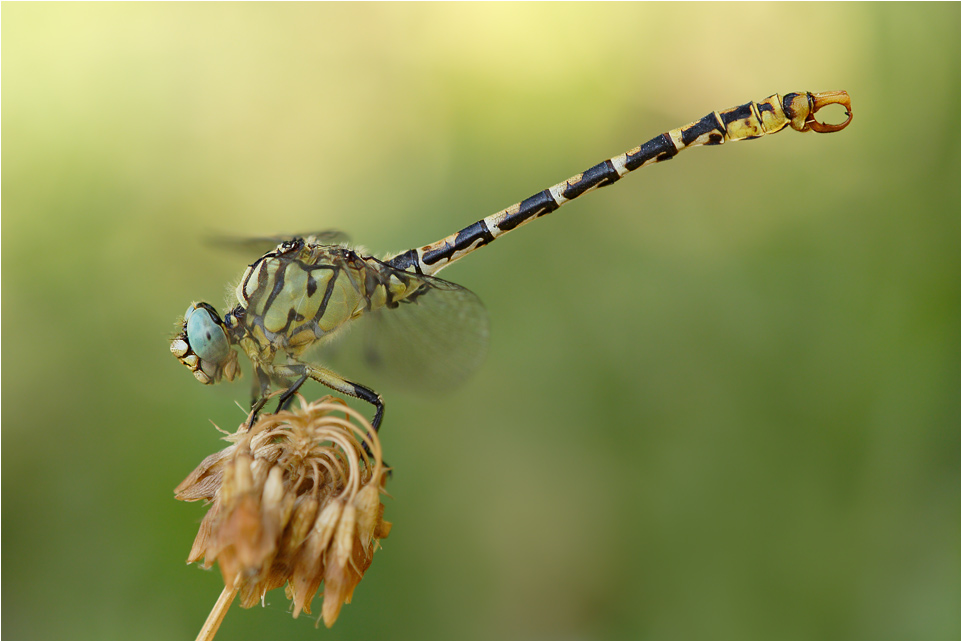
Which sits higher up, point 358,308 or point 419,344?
point 358,308

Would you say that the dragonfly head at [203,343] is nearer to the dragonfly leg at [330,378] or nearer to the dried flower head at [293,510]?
the dragonfly leg at [330,378]

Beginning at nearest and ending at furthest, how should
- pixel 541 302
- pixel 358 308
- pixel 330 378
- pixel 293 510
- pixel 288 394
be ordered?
pixel 293 510 → pixel 288 394 → pixel 330 378 → pixel 358 308 → pixel 541 302

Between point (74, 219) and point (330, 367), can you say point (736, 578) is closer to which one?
point (330, 367)

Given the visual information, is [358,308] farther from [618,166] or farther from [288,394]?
[618,166]

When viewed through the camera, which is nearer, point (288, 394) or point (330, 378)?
point (288, 394)

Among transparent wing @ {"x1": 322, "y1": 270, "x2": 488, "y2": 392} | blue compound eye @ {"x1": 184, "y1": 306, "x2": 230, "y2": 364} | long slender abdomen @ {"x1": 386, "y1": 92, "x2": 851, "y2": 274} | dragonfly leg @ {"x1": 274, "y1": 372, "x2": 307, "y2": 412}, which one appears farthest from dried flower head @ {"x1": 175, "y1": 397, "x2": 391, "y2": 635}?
long slender abdomen @ {"x1": 386, "y1": 92, "x2": 851, "y2": 274}

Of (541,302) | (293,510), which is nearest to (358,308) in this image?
(293,510)

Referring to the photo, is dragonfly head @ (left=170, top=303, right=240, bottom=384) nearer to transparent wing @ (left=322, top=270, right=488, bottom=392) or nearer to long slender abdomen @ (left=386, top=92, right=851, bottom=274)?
transparent wing @ (left=322, top=270, right=488, bottom=392)

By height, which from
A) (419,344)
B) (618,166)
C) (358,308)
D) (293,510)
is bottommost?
(293,510)
